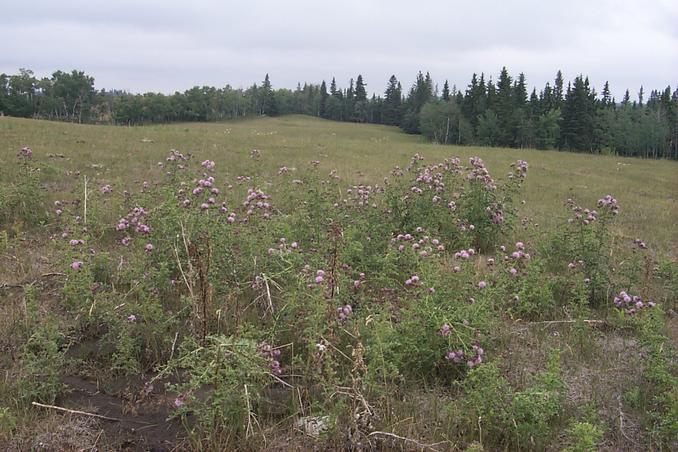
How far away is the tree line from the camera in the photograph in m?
52.0

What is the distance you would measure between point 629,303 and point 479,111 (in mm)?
56136

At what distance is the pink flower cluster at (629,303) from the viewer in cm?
384

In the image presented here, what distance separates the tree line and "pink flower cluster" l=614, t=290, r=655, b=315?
49.1m

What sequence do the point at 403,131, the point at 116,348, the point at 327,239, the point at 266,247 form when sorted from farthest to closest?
the point at 403,131 → the point at 327,239 → the point at 266,247 → the point at 116,348

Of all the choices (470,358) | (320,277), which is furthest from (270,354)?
(470,358)

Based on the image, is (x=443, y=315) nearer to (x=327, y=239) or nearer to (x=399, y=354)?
(x=399, y=354)

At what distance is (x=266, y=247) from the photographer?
13.5 ft

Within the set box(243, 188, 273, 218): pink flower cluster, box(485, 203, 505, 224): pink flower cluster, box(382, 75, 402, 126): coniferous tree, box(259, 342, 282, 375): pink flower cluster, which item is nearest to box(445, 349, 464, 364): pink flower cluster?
box(259, 342, 282, 375): pink flower cluster

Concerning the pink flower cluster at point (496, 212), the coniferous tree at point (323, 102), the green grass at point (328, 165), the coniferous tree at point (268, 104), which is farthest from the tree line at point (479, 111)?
the pink flower cluster at point (496, 212)

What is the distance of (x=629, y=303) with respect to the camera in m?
4.14

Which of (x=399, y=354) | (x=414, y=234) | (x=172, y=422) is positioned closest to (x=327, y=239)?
(x=414, y=234)

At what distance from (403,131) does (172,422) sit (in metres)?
75.6

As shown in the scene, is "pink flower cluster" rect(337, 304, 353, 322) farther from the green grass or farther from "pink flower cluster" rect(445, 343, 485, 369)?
the green grass

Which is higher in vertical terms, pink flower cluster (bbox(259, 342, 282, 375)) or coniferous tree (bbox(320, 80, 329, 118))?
coniferous tree (bbox(320, 80, 329, 118))
